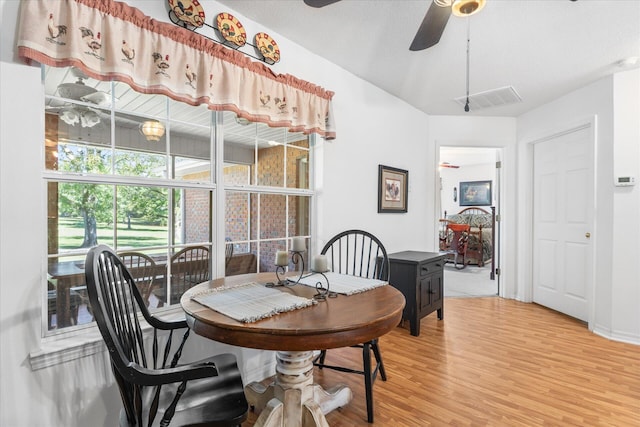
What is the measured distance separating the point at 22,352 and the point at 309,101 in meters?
2.21

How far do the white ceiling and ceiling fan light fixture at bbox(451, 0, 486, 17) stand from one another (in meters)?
0.55

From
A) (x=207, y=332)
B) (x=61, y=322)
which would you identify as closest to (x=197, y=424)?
(x=207, y=332)

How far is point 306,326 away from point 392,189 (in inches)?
106

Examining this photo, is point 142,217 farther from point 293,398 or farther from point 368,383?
point 368,383

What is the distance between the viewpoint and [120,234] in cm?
171

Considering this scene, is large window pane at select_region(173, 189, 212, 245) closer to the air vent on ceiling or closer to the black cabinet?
the black cabinet

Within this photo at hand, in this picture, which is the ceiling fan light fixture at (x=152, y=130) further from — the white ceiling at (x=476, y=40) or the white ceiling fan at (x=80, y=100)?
the white ceiling at (x=476, y=40)

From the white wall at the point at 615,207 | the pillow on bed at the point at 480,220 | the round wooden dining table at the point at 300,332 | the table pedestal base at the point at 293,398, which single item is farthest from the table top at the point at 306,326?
the pillow on bed at the point at 480,220

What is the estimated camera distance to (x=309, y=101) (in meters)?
2.47

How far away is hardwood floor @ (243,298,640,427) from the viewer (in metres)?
1.75

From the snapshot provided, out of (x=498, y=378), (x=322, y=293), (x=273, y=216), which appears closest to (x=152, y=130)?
(x=273, y=216)

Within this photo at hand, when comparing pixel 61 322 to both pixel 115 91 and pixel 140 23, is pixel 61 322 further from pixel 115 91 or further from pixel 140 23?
pixel 140 23

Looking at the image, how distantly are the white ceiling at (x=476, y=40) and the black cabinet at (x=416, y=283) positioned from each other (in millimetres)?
1813

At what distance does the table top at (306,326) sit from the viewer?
1.06 metres
